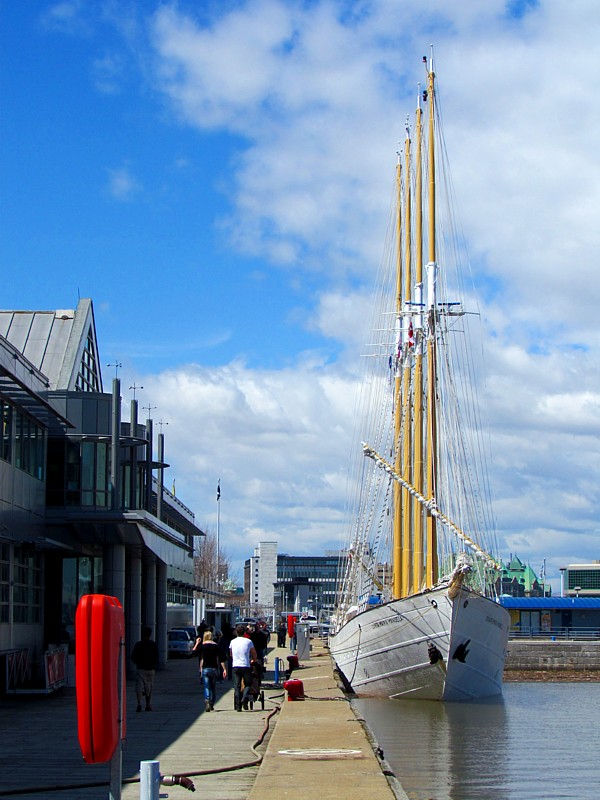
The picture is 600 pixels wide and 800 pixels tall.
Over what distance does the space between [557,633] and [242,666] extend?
184 feet

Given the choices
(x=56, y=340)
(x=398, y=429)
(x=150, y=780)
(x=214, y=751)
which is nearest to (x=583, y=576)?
(x=398, y=429)

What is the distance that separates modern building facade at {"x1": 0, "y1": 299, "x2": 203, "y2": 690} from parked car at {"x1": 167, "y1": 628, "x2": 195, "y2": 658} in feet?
32.9

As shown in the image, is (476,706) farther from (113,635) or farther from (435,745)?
(113,635)

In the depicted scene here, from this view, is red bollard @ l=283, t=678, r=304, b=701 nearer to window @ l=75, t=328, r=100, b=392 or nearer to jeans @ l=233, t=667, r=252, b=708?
jeans @ l=233, t=667, r=252, b=708

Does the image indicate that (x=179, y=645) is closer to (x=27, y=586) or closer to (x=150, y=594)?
(x=150, y=594)

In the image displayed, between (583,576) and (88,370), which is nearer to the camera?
(88,370)

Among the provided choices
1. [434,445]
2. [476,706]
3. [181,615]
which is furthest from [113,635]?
[181,615]

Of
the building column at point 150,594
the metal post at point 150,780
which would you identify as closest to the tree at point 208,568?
the building column at point 150,594

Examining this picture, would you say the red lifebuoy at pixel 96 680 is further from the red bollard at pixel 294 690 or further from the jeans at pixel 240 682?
the red bollard at pixel 294 690

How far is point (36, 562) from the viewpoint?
30766mm

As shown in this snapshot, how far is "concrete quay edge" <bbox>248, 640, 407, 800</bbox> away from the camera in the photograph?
11.8 m

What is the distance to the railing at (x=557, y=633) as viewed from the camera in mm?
71812

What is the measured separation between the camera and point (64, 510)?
31.1 m

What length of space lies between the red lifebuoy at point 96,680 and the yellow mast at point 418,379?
1375 inches
